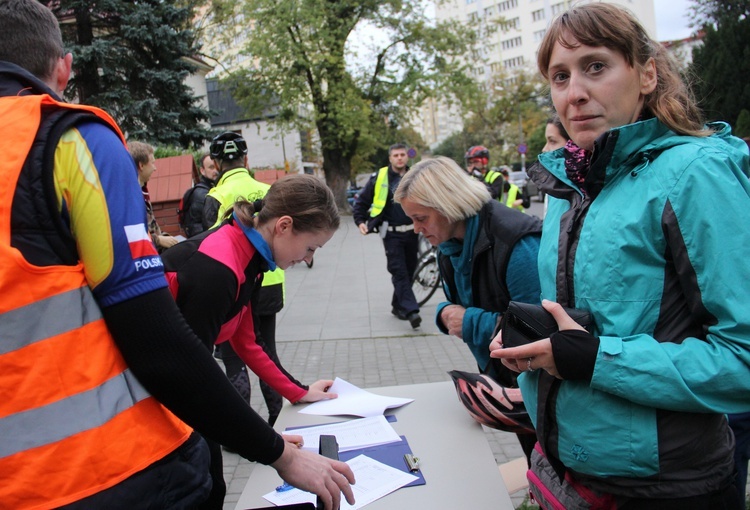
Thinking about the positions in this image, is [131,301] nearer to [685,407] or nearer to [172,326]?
[172,326]

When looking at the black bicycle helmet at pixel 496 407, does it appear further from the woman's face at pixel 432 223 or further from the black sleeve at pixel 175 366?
the black sleeve at pixel 175 366

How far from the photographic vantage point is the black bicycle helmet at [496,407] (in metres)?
2.16

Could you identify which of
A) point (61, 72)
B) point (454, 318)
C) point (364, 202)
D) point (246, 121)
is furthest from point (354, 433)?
point (246, 121)

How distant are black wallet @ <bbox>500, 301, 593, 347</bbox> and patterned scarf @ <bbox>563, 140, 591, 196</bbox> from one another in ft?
1.11

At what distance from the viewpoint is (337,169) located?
98.5 feet

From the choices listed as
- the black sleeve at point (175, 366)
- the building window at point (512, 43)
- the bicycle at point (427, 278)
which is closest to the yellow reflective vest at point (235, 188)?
the black sleeve at point (175, 366)

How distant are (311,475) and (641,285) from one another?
2.84 feet

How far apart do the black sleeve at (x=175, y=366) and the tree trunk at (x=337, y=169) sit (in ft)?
93.4

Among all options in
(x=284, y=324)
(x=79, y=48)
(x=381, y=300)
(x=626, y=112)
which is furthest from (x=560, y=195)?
(x=79, y=48)

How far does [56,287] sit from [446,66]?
27.0 meters

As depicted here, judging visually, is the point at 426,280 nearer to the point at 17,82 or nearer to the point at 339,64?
the point at 17,82

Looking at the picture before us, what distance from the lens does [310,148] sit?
36719 mm

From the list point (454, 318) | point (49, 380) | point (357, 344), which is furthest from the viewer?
point (357, 344)

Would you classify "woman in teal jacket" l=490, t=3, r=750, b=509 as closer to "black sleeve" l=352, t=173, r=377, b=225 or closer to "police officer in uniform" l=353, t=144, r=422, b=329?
"police officer in uniform" l=353, t=144, r=422, b=329
